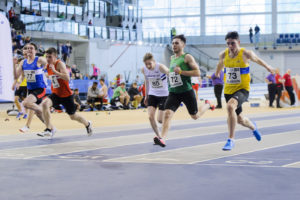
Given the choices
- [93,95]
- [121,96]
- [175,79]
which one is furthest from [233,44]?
[121,96]

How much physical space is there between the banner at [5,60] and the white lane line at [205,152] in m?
2.81

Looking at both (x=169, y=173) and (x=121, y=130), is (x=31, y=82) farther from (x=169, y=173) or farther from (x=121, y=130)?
(x=169, y=173)

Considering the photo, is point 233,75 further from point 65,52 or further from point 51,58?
point 65,52

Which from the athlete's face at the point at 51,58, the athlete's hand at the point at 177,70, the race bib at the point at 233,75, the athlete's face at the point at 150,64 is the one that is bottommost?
the race bib at the point at 233,75

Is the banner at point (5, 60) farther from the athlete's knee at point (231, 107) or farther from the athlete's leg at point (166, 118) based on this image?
the athlete's knee at point (231, 107)

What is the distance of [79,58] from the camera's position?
3803 cm

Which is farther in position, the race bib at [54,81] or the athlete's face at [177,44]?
the race bib at [54,81]

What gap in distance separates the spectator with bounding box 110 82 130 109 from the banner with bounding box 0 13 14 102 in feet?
51.5

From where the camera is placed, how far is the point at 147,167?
7.71 metres

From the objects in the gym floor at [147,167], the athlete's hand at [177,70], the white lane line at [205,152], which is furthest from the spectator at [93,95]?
the athlete's hand at [177,70]

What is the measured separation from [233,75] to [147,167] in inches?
Answer: 104

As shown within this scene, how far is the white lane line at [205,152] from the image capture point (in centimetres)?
849

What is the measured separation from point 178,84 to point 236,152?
5.26 feet

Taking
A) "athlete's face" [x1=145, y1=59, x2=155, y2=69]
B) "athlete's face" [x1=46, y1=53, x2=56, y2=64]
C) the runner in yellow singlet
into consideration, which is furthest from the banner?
the runner in yellow singlet
